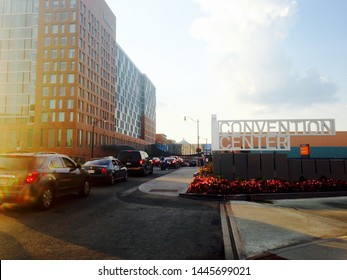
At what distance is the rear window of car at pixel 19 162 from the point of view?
313 inches

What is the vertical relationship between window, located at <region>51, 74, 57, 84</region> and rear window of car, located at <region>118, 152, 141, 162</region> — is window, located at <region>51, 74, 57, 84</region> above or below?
above

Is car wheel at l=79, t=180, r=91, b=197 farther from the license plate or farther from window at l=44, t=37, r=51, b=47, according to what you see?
window at l=44, t=37, r=51, b=47

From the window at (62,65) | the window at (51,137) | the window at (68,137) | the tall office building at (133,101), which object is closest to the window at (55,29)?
the window at (62,65)

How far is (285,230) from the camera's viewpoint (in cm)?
598

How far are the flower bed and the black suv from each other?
5.09m

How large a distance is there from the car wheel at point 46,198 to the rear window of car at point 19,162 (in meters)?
0.76

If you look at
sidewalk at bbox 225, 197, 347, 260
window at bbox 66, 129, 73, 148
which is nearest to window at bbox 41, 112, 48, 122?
window at bbox 66, 129, 73, 148

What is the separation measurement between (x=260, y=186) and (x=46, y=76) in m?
68.0

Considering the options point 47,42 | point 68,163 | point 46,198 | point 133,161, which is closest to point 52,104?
point 47,42

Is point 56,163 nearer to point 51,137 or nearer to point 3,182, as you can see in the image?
point 3,182

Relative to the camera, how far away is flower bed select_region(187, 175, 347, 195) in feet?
36.2

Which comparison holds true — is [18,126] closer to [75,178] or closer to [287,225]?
[75,178]

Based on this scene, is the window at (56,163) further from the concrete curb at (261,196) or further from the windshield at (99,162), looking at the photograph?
the windshield at (99,162)
